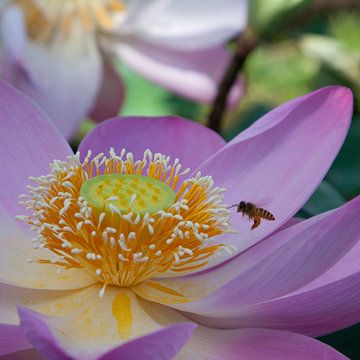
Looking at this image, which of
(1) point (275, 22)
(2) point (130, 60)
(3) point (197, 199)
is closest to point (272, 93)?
(2) point (130, 60)

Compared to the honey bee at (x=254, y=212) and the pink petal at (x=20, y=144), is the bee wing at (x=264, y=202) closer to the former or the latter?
the honey bee at (x=254, y=212)

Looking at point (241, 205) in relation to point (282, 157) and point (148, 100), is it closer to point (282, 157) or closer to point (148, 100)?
point (282, 157)

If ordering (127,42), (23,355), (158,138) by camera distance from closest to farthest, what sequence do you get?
(23,355) < (158,138) < (127,42)

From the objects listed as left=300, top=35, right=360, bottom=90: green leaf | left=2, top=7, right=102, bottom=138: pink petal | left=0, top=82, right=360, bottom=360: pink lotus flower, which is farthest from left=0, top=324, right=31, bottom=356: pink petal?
left=300, top=35, right=360, bottom=90: green leaf

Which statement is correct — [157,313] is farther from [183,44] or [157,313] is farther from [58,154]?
[183,44]

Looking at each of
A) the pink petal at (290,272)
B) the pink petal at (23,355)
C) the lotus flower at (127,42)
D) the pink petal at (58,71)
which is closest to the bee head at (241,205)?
the pink petal at (290,272)

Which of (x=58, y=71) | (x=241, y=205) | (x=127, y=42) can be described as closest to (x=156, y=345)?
(x=241, y=205)
